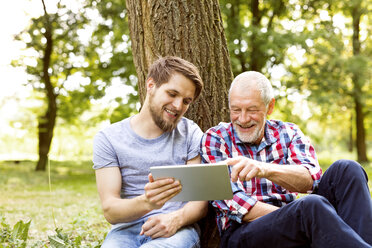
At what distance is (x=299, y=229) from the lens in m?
2.51

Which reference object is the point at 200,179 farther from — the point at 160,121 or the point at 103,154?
the point at 103,154

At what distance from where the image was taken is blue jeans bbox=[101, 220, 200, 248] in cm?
265

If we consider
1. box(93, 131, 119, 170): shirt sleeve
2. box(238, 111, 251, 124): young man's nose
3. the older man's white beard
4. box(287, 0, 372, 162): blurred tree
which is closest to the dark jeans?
the older man's white beard

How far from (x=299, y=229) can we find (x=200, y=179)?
73cm

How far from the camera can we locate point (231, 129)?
320cm

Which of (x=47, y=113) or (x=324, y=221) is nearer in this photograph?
(x=324, y=221)

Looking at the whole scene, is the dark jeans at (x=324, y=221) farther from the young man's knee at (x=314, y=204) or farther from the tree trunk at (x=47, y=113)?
the tree trunk at (x=47, y=113)

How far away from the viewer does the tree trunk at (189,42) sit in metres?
3.70

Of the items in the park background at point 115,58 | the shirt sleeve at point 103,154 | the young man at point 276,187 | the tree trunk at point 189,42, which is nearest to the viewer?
the young man at point 276,187

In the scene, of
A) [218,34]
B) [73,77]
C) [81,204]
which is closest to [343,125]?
[73,77]

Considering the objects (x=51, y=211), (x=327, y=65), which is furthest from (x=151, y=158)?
(x=327, y=65)

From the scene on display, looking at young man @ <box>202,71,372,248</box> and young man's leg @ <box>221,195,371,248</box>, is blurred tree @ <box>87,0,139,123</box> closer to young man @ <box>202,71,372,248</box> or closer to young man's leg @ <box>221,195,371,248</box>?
young man @ <box>202,71,372,248</box>

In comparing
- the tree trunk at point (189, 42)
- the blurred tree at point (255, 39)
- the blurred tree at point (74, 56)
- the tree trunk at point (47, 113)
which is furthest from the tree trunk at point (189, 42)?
the tree trunk at point (47, 113)

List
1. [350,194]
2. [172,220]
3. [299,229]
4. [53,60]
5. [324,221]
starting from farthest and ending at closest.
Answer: [53,60] → [172,220] → [350,194] → [299,229] → [324,221]
